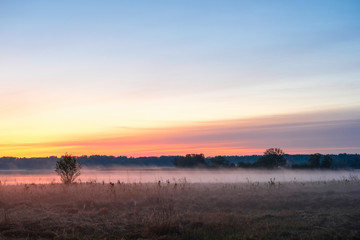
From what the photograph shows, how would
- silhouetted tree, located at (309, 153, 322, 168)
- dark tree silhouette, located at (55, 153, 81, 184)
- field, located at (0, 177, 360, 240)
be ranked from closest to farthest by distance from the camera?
1. field, located at (0, 177, 360, 240)
2. dark tree silhouette, located at (55, 153, 81, 184)
3. silhouetted tree, located at (309, 153, 322, 168)

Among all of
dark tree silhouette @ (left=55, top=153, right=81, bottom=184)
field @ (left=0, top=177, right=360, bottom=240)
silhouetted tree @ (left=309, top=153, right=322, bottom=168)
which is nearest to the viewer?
field @ (left=0, top=177, right=360, bottom=240)

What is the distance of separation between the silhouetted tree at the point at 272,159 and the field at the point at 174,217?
49.9 metres

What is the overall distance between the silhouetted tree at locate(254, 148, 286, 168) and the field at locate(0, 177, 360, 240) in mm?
49884

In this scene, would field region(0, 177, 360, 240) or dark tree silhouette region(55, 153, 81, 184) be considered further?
dark tree silhouette region(55, 153, 81, 184)

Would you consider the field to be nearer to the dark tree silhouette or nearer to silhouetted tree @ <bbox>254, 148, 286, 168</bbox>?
the dark tree silhouette

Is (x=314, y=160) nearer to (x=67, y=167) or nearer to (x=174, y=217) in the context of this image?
(x=67, y=167)

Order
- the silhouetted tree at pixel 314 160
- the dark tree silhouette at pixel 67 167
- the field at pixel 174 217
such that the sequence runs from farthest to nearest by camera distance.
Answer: the silhouetted tree at pixel 314 160 < the dark tree silhouette at pixel 67 167 < the field at pixel 174 217

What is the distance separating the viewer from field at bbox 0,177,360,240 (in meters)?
14.7

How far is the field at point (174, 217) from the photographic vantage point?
48.4 feet

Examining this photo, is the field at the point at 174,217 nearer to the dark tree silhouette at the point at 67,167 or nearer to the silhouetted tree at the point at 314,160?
the dark tree silhouette at the point at 67,167

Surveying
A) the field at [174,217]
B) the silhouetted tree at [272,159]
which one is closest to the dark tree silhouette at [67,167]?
the field at [174,217]

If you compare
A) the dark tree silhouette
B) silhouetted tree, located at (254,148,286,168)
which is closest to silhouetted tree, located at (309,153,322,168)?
silhouetted tree, located at (254,148,286,168)

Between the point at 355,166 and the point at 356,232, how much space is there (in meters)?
103

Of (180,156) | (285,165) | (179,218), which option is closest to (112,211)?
(179,218)
